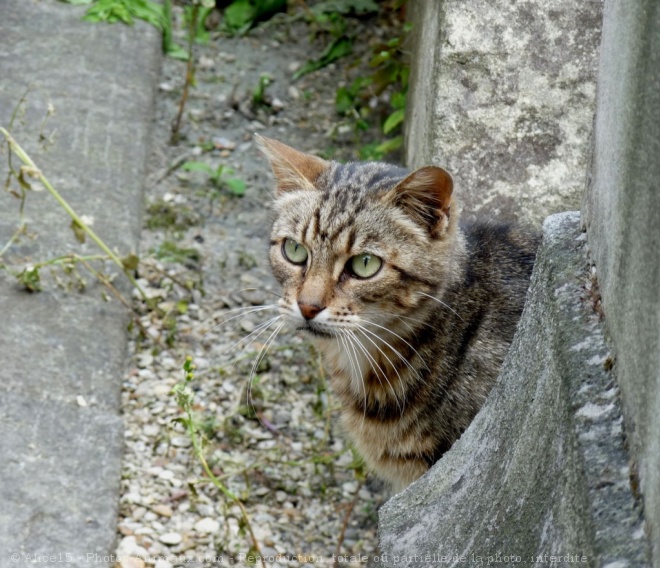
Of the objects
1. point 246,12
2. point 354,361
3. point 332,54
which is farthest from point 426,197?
point 246,12

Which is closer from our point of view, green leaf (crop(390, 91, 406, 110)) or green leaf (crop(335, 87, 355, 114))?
green leaf (crop(390, 91, 406, 110))

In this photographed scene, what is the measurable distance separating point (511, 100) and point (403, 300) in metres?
1.16

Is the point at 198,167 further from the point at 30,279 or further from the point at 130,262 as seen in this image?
the point at 30,279

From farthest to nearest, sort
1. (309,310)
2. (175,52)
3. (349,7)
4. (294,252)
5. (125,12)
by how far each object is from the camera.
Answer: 1. (349,7)
2. (175,52)
3. (125,12)
4. (294,252)
5. (309,310)

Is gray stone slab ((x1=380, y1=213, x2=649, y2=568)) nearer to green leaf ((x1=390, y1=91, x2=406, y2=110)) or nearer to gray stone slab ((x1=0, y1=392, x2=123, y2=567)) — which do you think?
gray stone slab ((x1=0, y1=392, x2=123, y2=567))

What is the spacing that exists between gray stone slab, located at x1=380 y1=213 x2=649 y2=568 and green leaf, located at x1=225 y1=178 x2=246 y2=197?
9.60ft

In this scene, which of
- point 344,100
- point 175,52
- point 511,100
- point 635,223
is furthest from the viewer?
point 175,52

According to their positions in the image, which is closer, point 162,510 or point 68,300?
point 162,510

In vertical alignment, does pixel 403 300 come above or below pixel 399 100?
below

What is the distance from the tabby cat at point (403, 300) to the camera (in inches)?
120

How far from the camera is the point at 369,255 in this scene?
306 cm

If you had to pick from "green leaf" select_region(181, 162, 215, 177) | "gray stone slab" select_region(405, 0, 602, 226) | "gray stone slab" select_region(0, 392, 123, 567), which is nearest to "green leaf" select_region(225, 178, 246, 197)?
"green leaf" select_region(181, 162, 215, 177)

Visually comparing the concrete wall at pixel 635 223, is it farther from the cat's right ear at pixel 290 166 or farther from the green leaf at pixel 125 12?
the green leaf at pixel 125 12

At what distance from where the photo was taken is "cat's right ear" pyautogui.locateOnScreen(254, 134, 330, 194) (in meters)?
3.32
